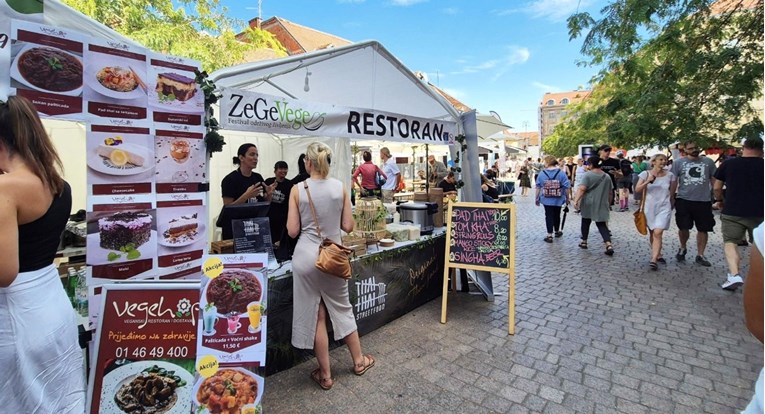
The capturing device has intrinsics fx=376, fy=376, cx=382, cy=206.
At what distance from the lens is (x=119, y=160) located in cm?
250

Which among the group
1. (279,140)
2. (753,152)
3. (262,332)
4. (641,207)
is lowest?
(262,332)

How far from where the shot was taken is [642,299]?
15.3 ft

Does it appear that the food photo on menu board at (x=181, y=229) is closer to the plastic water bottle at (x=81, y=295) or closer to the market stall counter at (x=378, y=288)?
the plastic water bottle at (x=81, y=295)

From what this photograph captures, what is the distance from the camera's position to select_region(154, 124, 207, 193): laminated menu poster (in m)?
2.68

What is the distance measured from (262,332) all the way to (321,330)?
66cm

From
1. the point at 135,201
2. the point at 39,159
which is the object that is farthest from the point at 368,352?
the point at 39,159

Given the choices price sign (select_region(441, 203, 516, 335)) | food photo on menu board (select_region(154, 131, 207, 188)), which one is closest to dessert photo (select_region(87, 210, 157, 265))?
food photo on menu board (select_region(154, 131, 207, 188))

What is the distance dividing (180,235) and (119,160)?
648mm

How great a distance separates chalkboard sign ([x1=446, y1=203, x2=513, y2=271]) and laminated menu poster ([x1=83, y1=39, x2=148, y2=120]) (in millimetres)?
3068

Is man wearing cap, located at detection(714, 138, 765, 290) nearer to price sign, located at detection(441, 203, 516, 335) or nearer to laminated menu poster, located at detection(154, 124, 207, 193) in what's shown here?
price sign, located at detection(441, 203, 516, 335)

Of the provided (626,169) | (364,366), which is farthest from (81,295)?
(626,169)

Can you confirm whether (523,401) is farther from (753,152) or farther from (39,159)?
(753,152)

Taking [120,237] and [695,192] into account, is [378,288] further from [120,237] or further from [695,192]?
[695,192]

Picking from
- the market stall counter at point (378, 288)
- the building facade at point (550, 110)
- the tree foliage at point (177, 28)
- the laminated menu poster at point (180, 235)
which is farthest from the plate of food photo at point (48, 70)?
the building facade at point (550, 110)
